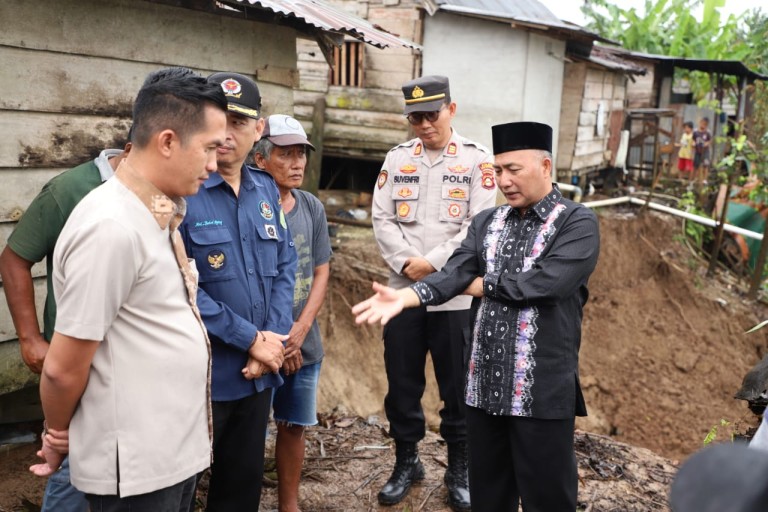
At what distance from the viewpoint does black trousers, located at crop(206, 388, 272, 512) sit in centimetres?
293

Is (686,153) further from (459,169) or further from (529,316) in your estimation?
(529,316)

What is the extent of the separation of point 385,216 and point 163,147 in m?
2.32

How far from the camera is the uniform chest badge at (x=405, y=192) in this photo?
4.23m

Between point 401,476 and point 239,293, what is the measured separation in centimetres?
196

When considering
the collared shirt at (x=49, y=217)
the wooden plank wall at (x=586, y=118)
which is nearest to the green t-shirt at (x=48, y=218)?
the collared shirt at (x=49, y=217)

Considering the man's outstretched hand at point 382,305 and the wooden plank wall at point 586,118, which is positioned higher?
the wooden plank wall at point 586,118

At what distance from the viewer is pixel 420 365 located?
4.19 metres

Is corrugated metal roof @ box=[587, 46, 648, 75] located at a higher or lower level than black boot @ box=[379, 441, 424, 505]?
higher

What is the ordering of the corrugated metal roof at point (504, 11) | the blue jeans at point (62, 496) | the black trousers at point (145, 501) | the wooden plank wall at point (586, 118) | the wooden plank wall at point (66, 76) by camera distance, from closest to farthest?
the black trousers at point (145, 501) → the blue jeans at point (62, 496) → the wooden plank wall at point (66, 76) → the corrugated metal roof at point (504, 11) → the wooden plank wall at point (586, 118)

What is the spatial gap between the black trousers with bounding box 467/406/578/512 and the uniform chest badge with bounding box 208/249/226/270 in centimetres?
135

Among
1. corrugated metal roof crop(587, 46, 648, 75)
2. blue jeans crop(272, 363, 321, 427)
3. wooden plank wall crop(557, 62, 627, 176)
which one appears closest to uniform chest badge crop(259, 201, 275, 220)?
blue jeans crop(272, 363, 321, 427)

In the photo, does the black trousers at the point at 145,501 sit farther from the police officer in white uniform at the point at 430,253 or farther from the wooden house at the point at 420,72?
the wooden house at the point at 420,72

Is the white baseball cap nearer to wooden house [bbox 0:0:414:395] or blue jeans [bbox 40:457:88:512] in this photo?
wooden house [bbox 0:0:414:395]

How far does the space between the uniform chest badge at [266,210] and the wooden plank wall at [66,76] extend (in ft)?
5.94
